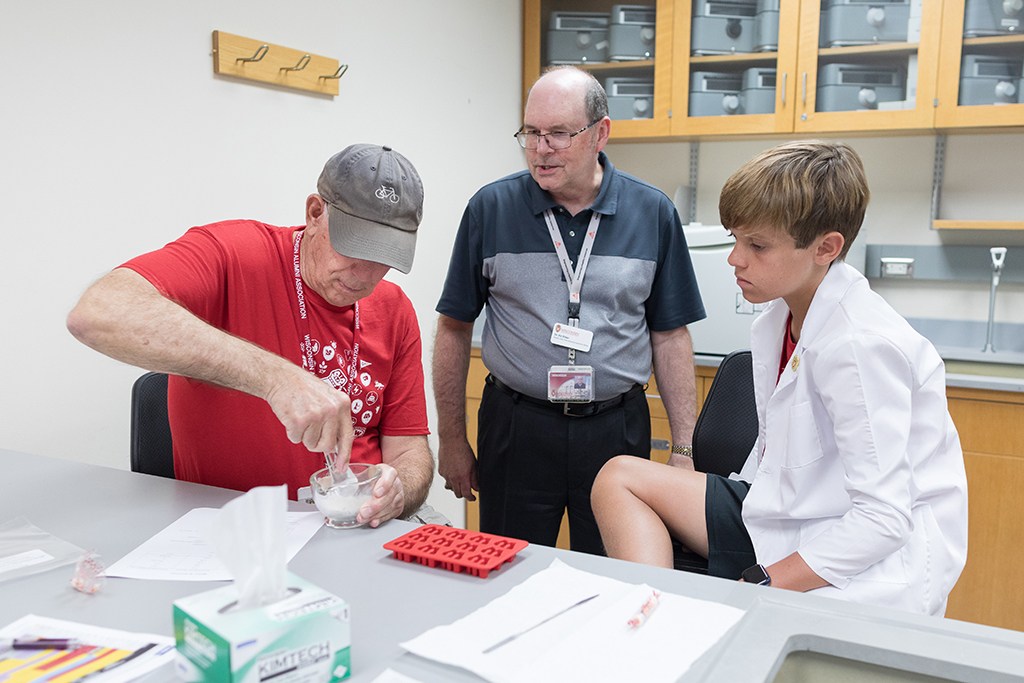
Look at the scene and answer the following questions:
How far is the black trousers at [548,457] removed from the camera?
74.9 inches

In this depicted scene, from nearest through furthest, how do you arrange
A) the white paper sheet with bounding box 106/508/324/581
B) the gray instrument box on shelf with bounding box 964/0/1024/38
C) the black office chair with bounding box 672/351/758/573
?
the white paper sheet with bounding box 106/508/324/581 < the black office chair with bounding box 672/351/758/573 < the gray instrument box on shelf with bounding box 964/0/1024/38

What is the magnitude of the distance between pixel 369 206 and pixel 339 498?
0.49 metres

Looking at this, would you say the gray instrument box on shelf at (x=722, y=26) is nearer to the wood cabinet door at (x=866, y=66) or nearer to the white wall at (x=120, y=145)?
the wood cabinet door at (x=866, y=66)

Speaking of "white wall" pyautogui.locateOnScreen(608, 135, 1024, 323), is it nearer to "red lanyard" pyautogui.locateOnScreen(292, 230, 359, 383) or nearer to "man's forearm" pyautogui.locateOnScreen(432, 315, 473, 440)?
"man's forearm" pyautogui.locateOnScreen(432, 315, 473, 440)

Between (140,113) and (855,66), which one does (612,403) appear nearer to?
(140,113)

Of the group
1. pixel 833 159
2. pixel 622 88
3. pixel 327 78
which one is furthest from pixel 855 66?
pixel 327 78

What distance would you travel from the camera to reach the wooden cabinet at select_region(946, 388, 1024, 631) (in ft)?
7.32

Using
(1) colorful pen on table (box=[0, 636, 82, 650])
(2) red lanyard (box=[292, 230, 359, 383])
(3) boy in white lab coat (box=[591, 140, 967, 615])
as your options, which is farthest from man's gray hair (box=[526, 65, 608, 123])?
(1) colorful pen on table (box=[0, 636, 82, 650])

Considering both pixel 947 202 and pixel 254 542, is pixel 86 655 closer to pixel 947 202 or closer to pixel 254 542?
pixel 254 542

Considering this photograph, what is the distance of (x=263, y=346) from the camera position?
4.50 feet

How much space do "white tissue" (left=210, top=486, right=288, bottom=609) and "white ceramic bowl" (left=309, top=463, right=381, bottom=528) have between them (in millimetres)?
430

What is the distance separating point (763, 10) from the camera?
9.34ft

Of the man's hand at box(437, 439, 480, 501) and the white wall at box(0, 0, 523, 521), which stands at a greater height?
the white wall at box(0, 0, 523, 521)

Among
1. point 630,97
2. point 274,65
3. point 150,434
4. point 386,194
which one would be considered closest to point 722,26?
point 630,97
